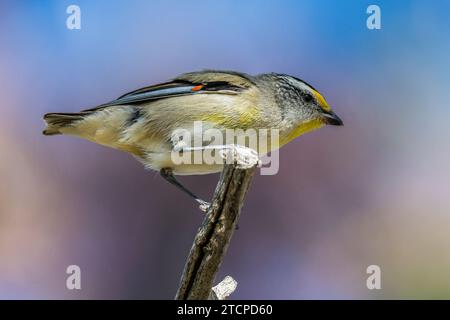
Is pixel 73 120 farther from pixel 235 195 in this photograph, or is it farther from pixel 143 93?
pixel 235 195

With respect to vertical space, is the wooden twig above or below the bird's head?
below

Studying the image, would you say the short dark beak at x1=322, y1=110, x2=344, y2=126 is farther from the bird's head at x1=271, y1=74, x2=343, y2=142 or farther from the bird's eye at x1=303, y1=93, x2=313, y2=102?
the bird's eye at x1=303, y1=93, x2=313, y2=102

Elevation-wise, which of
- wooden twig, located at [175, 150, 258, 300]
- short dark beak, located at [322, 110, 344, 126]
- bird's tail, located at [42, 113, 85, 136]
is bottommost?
wooden twig, located at [175, 150, 258, 300]

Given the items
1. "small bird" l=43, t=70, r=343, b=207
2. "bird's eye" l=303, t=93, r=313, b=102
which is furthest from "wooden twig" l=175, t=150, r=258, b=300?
→ "bird's eye" l=303, t=93, r=313, b=102

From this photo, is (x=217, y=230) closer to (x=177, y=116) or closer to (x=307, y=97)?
(x=177, y=116)

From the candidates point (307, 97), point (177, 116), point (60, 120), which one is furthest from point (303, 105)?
point (60, 120)
